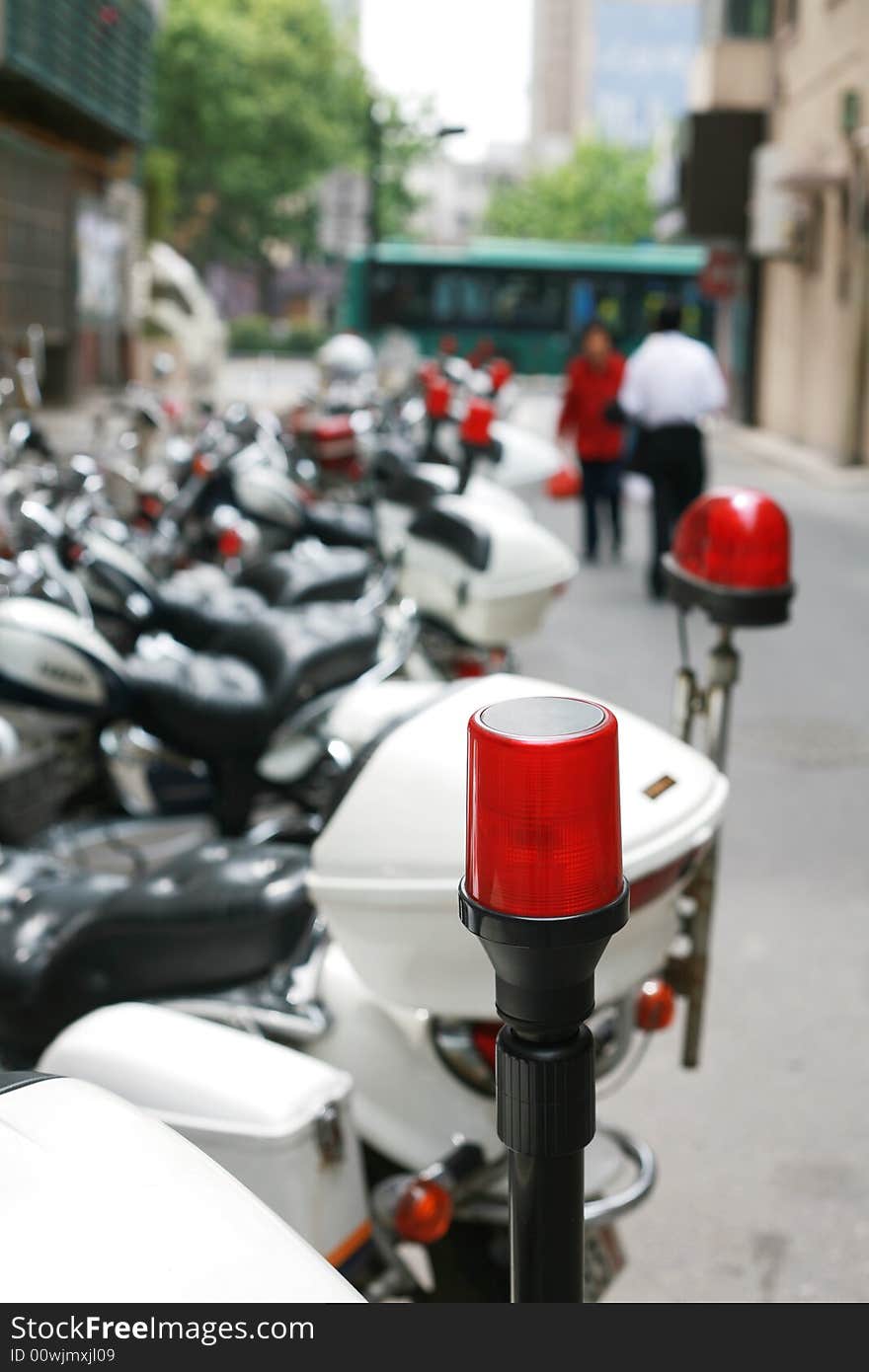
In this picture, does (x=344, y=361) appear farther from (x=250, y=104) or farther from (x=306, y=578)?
(x=250, y=104)

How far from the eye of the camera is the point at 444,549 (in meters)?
4.74

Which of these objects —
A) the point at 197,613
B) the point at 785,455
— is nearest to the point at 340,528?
the point at 197,613

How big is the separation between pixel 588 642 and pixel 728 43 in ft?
69.6

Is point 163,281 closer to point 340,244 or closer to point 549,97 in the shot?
point 340,244

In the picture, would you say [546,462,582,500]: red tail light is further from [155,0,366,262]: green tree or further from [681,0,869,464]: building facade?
[155,0,366,262]: green tree

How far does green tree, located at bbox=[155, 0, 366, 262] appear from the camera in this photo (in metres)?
50.6

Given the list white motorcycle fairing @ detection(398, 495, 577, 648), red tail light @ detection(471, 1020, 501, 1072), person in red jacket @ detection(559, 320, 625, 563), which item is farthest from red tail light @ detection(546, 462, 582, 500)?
red tail light @ detection(471, 1020, 501, 1072)

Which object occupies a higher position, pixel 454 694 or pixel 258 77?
pixel 258 77

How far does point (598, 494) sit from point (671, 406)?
7.15 feet

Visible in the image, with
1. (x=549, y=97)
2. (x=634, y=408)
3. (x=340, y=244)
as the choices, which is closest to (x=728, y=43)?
(x=340, y=244)

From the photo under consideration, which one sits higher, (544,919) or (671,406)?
(671,406)

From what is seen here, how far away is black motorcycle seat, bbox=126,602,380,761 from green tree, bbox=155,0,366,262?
49607 millimetres

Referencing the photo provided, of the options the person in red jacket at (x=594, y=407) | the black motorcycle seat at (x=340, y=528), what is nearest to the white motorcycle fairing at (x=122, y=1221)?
the black motorcycle seat at (x=340, y=528)

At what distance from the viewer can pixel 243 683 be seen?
446 centimetres
